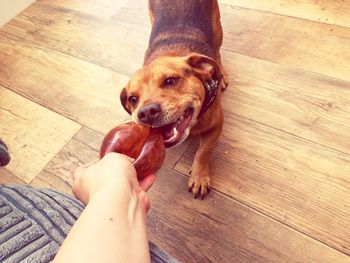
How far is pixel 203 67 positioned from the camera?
5.16 ft

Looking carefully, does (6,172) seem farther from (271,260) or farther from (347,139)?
(347,139)

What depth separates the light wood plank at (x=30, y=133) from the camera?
1.92m

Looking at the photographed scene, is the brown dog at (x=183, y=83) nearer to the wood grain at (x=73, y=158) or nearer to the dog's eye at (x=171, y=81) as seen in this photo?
the dog's eye at (x=171, y=81)

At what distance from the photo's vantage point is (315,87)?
6.23 feet

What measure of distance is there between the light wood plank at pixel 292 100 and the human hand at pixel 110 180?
1163 millimetres

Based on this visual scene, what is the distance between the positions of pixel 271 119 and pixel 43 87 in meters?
1.43

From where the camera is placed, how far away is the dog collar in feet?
5.08

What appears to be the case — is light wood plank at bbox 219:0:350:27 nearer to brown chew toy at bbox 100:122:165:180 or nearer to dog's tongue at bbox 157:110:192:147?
dog's tongue at bbox 157:110:192:147

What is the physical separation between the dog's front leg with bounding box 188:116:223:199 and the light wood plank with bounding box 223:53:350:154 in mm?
306

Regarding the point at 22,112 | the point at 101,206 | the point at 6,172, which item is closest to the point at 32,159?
the point at 6,172

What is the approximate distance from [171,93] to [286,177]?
643mm

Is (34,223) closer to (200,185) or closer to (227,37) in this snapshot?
(200,185)

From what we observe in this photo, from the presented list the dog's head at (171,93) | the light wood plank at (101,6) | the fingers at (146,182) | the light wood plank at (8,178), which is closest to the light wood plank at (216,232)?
the light wood plank at (8,178)

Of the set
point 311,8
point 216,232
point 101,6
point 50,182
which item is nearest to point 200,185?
point 216,232
